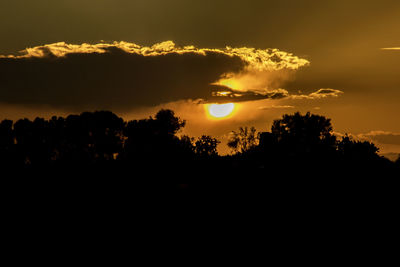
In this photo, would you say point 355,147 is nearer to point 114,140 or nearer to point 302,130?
point 302,130

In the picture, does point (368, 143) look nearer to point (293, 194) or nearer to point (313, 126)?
point (313, 126)

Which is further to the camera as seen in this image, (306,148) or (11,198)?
(306,148)

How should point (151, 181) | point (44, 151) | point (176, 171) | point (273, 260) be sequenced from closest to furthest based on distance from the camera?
point (273, 260) → point (151, 181) → point (176, 171) → point (44, 151)

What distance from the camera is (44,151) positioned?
171 m

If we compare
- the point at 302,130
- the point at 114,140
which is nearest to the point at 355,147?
the point at 302,130

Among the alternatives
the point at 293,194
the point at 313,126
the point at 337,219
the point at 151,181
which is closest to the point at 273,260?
the point at 337,219

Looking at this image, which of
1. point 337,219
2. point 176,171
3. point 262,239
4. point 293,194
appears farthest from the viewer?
point 176,171

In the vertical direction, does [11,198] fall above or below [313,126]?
below

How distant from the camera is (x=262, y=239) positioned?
157ft

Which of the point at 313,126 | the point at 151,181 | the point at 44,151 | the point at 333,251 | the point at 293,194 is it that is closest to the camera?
the point at 333,251

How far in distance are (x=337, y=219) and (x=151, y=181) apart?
4019cm

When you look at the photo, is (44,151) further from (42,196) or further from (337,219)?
(337,219)

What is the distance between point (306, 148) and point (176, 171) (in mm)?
81464

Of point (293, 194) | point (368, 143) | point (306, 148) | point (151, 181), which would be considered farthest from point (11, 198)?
point (368, 143)
